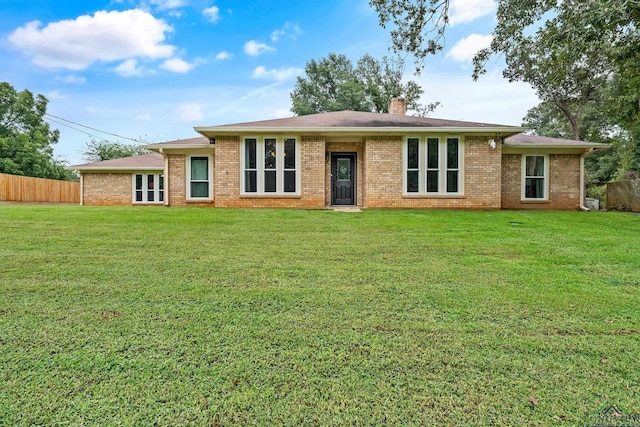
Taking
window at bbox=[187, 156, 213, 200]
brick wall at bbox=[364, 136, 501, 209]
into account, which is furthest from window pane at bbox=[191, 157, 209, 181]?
brick wall at bbox=[364, 136, 501, 209]

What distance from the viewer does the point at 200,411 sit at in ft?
5.05

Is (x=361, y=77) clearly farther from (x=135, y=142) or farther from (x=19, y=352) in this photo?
(x=19, y=352)

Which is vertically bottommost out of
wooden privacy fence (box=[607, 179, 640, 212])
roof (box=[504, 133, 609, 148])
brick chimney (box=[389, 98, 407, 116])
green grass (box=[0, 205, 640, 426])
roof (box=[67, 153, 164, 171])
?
green grass (box=[0, 205, 640, 426])

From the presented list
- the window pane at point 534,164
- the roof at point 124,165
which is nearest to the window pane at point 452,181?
the window pane at point 534,164

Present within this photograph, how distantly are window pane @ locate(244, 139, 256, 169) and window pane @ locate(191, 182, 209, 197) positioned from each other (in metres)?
2.12

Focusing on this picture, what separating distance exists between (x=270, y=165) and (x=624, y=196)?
12.7 meters

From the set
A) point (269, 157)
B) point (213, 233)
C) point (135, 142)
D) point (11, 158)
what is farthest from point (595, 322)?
point (135, 142)

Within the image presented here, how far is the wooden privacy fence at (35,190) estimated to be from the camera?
19150mm

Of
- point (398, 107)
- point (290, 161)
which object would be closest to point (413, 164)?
point (290, 161)

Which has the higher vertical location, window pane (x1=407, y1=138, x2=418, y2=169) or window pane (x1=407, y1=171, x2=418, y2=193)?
window pane (x1=407, y1=138, x2=418, y2=169)

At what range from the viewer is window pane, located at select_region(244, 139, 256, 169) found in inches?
456

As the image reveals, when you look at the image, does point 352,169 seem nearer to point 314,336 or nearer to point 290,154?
point 290,154

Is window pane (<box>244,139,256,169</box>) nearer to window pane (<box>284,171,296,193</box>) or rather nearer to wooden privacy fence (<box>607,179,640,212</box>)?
window pane (<box>284,171,296,193</box>)

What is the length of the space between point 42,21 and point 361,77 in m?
23.2
